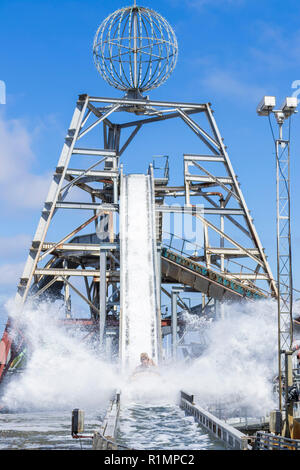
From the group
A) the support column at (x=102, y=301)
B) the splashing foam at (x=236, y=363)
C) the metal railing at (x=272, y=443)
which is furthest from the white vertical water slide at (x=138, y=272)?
the metal railing at (x=272, y=443)

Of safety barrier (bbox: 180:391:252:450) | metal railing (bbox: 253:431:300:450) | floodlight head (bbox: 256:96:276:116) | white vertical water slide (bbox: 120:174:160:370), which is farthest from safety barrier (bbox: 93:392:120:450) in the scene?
floodlight head (bbox: 256:96:276:116)

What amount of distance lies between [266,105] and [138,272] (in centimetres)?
1164

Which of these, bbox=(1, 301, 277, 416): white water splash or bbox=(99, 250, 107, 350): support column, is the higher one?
bbox=(99, 250, 107, 350): support column

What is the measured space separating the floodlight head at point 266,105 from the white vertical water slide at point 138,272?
10.7 metres

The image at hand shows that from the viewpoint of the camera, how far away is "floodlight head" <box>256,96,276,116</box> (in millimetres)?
31453

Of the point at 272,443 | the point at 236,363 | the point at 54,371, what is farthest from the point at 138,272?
the point at 272,443

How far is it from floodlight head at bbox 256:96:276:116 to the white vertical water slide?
10684 mm

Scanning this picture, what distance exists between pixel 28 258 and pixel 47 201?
3884mm

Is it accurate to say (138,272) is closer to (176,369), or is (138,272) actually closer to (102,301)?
(102,301)

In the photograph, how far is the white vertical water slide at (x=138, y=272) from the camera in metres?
34.8

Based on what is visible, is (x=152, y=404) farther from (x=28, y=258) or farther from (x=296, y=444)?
(x=28, y=258)

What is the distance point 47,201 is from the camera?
44219 mm

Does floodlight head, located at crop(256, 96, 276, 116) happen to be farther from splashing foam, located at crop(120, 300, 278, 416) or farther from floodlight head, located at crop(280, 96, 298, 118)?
splashing foam, located at crop(120, 300, 278, 416)

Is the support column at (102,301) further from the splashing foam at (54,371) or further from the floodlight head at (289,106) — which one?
the floodlight head at (289,106)
